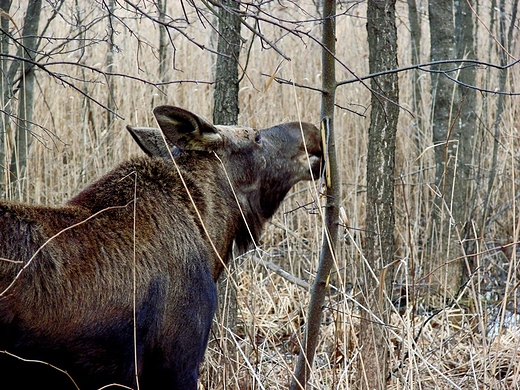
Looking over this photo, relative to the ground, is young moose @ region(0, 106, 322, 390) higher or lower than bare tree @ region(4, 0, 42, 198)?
lower

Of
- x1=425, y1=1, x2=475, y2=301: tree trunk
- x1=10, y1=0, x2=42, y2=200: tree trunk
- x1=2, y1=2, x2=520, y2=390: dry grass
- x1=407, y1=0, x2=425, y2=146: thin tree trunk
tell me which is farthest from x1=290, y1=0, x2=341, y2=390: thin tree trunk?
x1=407, y1=0, x2=425, y2=146: thin tree trunk

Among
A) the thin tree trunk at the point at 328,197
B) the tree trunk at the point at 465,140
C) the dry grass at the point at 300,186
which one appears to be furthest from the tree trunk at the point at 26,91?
the tree trunk at the point at 465,140

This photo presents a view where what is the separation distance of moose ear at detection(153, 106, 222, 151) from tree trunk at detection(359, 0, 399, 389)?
3.50 ft

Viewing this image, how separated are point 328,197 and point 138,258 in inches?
41.6

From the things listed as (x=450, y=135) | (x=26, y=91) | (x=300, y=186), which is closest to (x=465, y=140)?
(x=450, y=135)

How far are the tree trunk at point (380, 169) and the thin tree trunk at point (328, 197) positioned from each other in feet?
2.00

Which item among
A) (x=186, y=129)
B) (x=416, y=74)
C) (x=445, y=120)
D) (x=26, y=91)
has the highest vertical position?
(x=416, y=74)

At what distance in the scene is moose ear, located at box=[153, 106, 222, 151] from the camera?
403 cm

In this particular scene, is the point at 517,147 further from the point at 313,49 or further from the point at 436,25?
the point at 313,49

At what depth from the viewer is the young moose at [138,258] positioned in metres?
3.17

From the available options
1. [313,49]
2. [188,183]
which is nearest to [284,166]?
[188,183]

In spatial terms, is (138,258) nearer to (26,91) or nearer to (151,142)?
(151,142)

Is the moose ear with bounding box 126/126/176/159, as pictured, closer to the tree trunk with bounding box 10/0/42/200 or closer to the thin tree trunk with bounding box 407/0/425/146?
A: the tree trunk with bounding box 10/0/42/200

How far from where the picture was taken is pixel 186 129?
4195 mm
